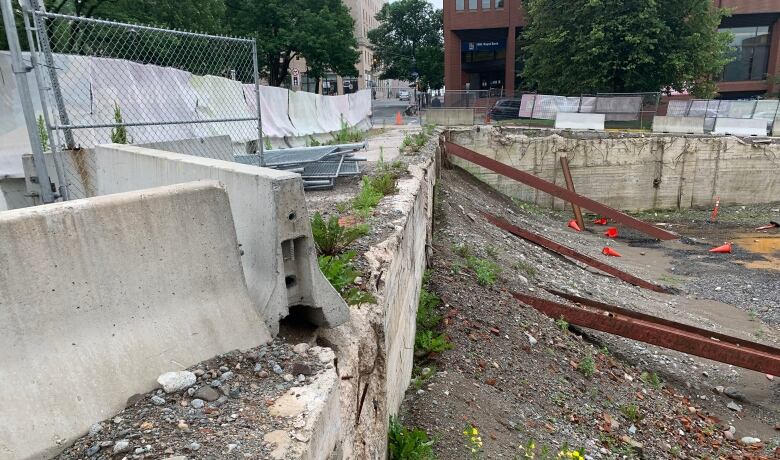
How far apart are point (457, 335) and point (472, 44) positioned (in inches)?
1786

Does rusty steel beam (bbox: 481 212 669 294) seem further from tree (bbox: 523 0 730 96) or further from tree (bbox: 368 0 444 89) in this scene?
tree (bbox: 368 0 444 89)

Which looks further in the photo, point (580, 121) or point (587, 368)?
point (580, 121)

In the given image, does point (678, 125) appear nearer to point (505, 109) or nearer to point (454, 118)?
point (505, 109)

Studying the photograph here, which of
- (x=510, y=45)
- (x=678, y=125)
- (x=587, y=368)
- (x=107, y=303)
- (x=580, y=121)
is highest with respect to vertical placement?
(x=510, y=45)

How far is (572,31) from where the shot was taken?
1033 inches

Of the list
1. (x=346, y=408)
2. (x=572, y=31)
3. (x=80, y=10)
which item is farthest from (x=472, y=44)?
(x=346, y=408)

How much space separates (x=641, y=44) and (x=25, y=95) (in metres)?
25.7

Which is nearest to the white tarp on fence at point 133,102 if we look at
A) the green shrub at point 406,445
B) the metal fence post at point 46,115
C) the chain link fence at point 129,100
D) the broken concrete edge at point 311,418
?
the chain link fence at point 129,100

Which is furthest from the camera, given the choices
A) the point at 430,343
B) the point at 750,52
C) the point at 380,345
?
the point at 750,52

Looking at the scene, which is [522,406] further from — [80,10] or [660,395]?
[80,10]

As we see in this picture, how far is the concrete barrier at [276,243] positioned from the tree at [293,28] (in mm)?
36291

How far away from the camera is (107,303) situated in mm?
2080

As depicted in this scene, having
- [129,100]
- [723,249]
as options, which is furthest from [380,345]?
[723,249]

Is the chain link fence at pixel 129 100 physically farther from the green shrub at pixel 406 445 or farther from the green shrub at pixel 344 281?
the green shrub at pixel 406 445
